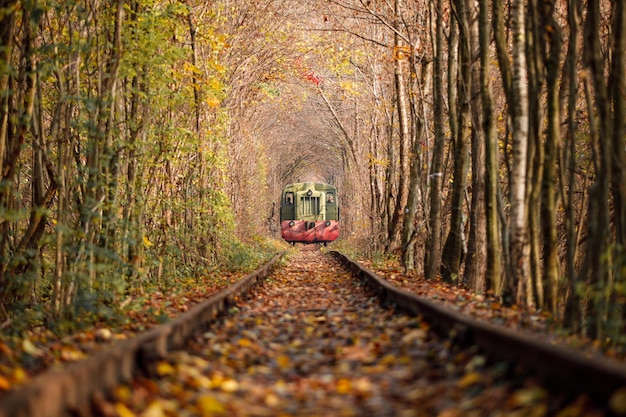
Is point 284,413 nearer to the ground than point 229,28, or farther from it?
nearer to the ground

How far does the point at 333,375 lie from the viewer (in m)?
5.15

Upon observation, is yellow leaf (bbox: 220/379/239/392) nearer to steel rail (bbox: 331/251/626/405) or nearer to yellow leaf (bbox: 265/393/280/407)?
yellow leaf (bbox: 265/393/280/407)

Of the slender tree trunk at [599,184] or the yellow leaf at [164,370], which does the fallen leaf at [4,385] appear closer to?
the yellow leaf at [164,370]

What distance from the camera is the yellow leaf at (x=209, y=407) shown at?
13.3 feet

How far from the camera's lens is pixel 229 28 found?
20.7 meters

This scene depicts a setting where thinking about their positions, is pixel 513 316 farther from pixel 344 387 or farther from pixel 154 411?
pixel 154 411

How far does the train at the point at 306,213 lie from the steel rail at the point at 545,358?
37.2 metres

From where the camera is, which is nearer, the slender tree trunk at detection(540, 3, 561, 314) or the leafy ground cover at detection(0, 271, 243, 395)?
the leafy ground cover at detection(0, 271, 243, 395)

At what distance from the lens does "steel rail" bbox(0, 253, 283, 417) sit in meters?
3.18

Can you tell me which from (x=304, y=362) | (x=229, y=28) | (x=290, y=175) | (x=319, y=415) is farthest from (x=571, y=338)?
(x=290, y=175)

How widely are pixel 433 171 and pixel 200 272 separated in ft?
18.9

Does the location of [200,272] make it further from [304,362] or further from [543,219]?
[304,362]

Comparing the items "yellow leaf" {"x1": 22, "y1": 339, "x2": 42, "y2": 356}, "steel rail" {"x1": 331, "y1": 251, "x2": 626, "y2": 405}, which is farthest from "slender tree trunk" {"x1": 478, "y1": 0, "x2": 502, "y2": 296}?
"yellow leaf" {"x1": 22, "y1": 339, "x2": 42, "y2": 356}

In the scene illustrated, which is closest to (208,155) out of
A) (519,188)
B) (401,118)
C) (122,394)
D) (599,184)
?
(401,118)
